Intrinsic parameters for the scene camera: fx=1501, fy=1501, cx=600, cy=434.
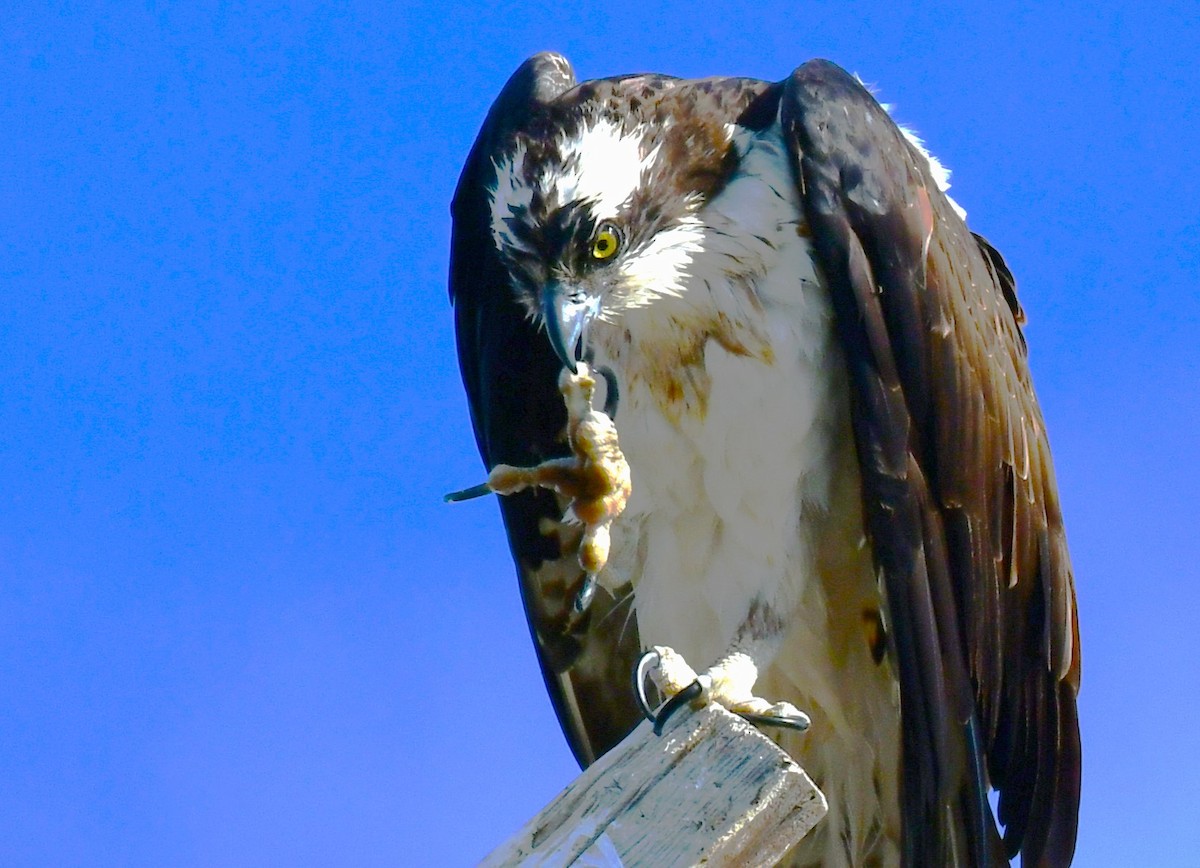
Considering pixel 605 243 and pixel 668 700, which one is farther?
pixel 605 243

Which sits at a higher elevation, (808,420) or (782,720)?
(808,420)

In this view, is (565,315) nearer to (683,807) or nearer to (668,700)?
(668,700)

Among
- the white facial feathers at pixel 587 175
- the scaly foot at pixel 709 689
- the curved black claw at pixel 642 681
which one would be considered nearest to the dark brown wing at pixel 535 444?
the white facial feathers at pixel 587 175

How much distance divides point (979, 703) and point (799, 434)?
3.09ft

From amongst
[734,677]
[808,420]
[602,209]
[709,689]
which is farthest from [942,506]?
[602,209]

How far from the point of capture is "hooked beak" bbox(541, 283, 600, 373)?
13.6 ft

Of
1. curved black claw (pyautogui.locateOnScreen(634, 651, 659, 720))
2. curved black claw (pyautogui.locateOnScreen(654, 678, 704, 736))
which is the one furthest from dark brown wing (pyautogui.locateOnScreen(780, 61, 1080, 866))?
curved black claw (pyautogui.locateOnScreen(654, 678, 704, 736))

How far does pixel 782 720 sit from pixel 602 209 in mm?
1673

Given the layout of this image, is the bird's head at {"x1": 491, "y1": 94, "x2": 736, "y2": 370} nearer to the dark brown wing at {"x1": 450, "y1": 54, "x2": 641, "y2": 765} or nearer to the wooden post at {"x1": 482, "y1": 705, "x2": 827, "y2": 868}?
the dark brown wing at {"x1": 450, "y1": 54, "x2": 641, "y2": 765}

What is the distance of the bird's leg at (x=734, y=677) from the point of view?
10.5 feet

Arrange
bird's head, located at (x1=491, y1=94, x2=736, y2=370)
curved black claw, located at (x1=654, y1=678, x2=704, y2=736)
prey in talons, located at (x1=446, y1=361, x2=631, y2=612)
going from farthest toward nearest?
1. bird's head, located at (x1=491, y1=94, x2=736, y2=370)
2. prey in talons, located at (x1=446, y1=361, x2=631, y2=612)
3. curved black claw, located at (x1=654, y1=678, x2=704, y2=736)

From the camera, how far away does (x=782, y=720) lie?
10.7ft

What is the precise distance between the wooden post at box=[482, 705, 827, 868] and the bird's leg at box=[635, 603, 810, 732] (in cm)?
25

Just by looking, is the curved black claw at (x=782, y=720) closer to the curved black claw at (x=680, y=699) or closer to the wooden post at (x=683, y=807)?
the curved black claw at (x=680, y=699)
